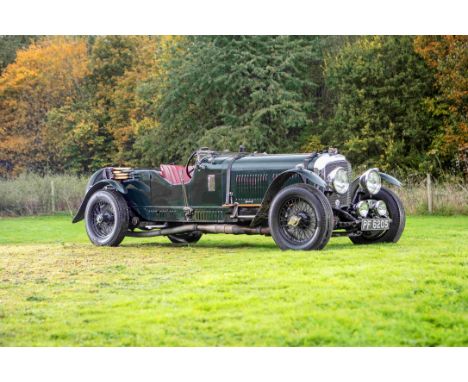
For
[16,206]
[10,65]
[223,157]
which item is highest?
[10,65]

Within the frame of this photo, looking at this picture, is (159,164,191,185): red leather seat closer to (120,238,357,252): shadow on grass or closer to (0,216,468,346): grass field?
(120,238,357,252): shadow on grass

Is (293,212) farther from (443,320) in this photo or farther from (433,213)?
(433,213)

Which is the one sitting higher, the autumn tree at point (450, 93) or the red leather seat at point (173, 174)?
the autumn tree at point (450, 93)

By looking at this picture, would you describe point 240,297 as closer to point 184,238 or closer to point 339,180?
point 339,180

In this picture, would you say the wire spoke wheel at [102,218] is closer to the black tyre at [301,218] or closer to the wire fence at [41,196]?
the black tyre at [301,218]

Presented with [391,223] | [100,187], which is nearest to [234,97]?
[100,187]

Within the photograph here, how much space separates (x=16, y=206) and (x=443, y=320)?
Answer: 1911 centimetres

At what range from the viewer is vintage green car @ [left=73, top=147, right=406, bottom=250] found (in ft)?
32.7

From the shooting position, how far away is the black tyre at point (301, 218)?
31.6 feet

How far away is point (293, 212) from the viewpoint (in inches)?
392

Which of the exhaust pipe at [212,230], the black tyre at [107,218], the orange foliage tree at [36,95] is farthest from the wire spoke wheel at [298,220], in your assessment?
the orange foliage tree at [36,95]

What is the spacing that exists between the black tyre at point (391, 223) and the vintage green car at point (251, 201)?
12mm

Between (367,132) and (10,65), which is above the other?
(10,65)
